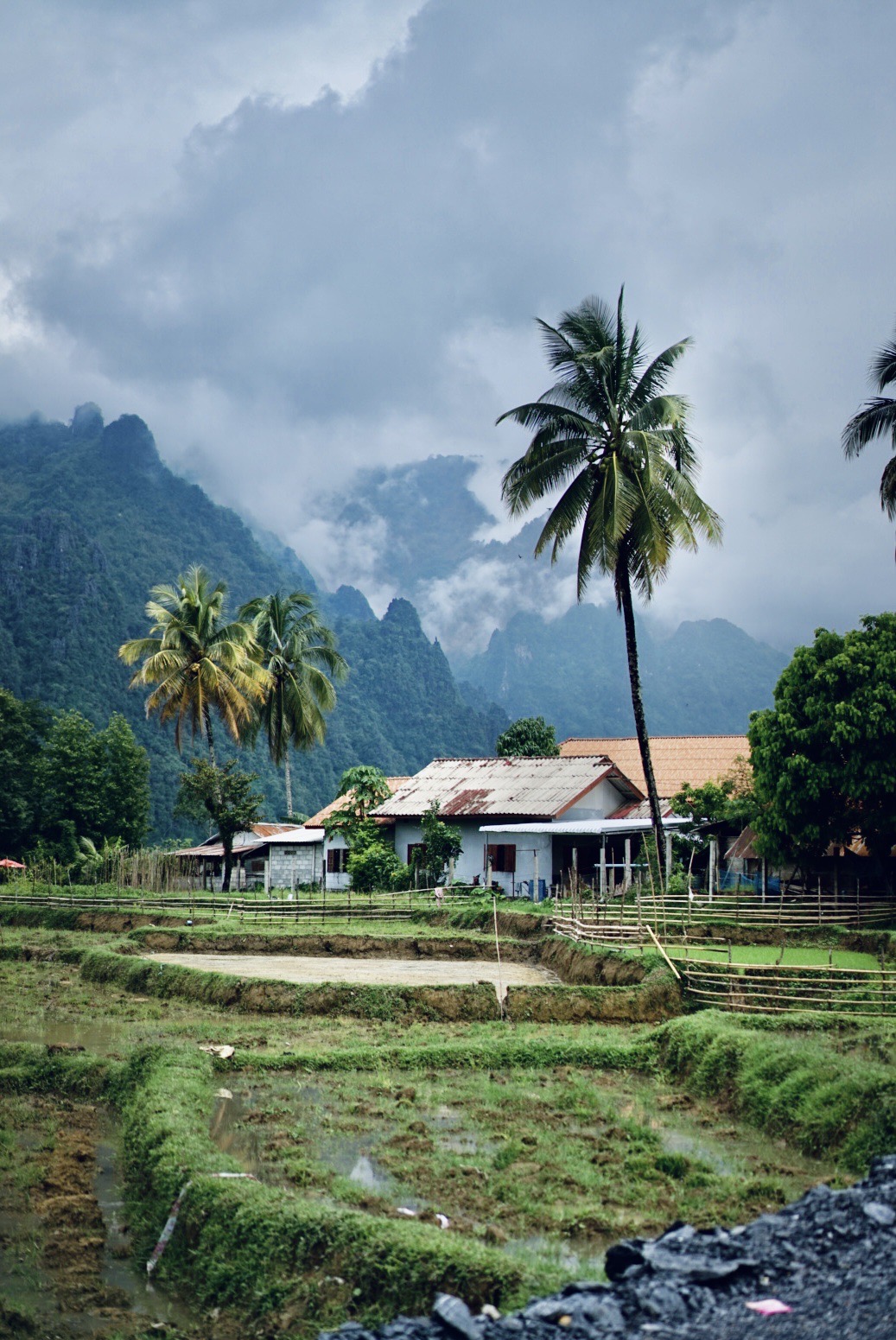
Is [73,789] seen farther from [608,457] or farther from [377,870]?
[608,457]

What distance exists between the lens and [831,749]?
81.8 feet

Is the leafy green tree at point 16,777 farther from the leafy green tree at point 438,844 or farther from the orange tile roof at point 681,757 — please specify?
the orange tile roof at point 681,757

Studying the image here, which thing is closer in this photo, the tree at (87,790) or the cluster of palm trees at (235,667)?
the cluster of palm trees at (235,667)

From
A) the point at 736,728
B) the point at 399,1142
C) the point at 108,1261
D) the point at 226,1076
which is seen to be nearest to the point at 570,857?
the point at 226,1076

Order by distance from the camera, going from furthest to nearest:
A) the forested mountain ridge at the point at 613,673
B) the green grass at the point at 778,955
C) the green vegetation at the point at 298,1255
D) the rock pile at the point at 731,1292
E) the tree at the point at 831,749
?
1. the forested mountain ridge at the point at 613,673
2. the tree at the point at 831,749
3. the green grass at the point at 778,955
4. the green vegetation at the point at 298,1255
5. the rock pile at the point at 731,1292

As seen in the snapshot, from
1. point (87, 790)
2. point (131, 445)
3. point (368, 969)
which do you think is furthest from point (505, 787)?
point (131, 445)

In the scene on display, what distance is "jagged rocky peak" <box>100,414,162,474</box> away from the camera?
127 m

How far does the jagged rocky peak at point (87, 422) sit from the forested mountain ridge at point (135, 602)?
0.30 meters

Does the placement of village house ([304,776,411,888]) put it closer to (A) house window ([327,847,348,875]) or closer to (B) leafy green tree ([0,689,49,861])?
(A) house window ([327,847,348,875])

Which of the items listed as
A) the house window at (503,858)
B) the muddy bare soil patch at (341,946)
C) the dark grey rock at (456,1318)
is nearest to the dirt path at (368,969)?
the muddy bare soil patch at (341,946)

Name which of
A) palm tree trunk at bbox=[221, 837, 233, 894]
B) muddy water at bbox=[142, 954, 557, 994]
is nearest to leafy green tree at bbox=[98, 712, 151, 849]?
palm tree trunk at bbox=[221, 837, 233, 894]

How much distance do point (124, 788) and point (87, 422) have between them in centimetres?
10299

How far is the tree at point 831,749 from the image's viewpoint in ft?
79.4

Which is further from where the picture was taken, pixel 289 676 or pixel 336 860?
pixel 289 676
